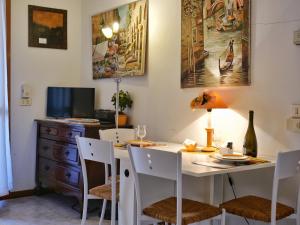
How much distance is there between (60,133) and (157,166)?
2.08 m

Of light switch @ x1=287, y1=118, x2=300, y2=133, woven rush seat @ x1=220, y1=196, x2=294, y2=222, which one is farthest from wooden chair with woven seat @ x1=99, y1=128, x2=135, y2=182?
light switch @ x1=287, y1=118, x2=300, y2=133

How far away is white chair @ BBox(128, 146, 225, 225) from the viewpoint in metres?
2.05

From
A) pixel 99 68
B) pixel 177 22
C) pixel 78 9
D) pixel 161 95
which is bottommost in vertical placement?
pixel 161 95

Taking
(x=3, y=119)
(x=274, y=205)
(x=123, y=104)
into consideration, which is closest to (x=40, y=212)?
(x=3, y=119)

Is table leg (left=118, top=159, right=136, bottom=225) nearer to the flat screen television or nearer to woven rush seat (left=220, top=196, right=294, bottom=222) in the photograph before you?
woven rush seat (left=220, top=196, right=294, bottom=222)

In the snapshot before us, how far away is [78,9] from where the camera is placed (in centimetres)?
468

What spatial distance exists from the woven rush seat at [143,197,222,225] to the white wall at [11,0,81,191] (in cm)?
247

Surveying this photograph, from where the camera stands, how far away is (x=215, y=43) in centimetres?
304

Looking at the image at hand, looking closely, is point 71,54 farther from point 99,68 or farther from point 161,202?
point 161,202

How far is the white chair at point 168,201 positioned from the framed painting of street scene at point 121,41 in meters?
1.66

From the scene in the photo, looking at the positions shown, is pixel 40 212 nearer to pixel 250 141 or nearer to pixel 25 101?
pixel 25 101

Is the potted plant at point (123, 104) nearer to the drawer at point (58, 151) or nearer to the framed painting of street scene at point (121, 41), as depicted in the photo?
the framed painting of street scene at point (121, 41)

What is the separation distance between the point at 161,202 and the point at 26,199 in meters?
2.40

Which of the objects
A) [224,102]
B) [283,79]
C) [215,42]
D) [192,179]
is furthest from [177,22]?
[192,179]
